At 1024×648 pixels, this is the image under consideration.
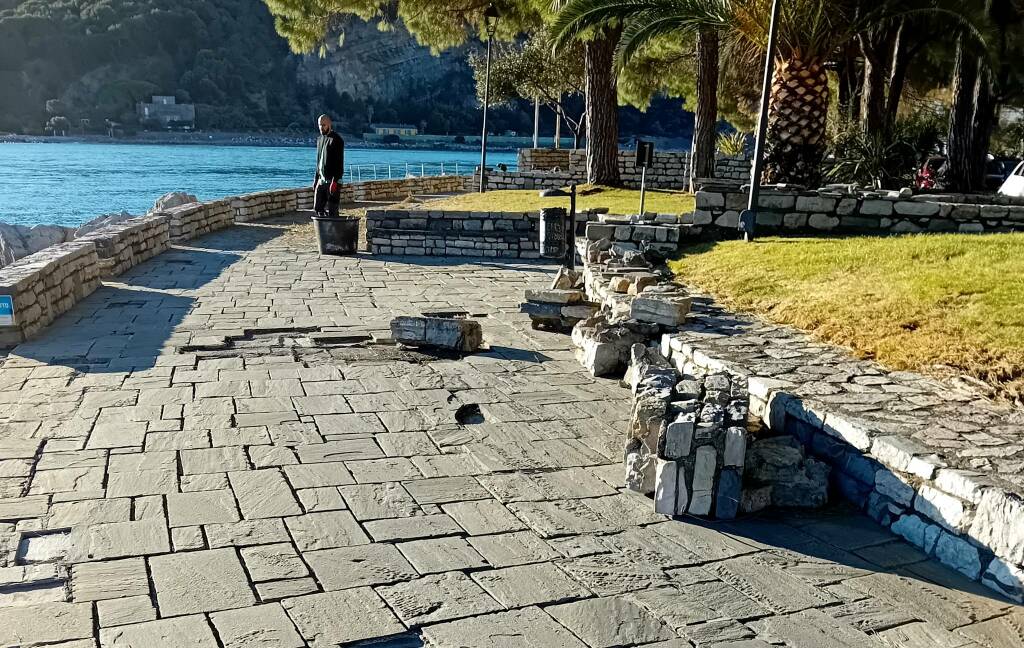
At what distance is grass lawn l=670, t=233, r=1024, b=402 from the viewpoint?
5.40 m

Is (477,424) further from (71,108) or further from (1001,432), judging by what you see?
(71,108)

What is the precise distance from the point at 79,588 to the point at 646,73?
81.6 ft

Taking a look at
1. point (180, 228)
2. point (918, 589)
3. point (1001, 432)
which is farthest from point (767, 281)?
point (180, 228)

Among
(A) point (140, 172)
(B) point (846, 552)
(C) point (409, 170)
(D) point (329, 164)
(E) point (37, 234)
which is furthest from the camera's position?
(A) point (140, 172)

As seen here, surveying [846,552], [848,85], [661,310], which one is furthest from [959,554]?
[848,85]

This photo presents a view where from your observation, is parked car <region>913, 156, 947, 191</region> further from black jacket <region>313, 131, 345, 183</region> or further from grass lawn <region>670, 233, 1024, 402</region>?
black jacket <region>313, 131, 345, 183</region>

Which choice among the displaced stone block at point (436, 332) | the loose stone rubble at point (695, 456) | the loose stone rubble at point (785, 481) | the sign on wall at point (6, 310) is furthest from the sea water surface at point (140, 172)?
the loose stone rubble at point (785, 481)

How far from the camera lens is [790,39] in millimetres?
10883

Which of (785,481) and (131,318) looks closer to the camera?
(785,481)

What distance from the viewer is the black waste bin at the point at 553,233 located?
1246cm

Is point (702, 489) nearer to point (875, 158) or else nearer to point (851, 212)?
point (851, 212)

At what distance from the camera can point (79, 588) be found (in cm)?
338

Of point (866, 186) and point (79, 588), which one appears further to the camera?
point (866, 186)

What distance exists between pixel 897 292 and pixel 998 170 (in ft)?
53.8
